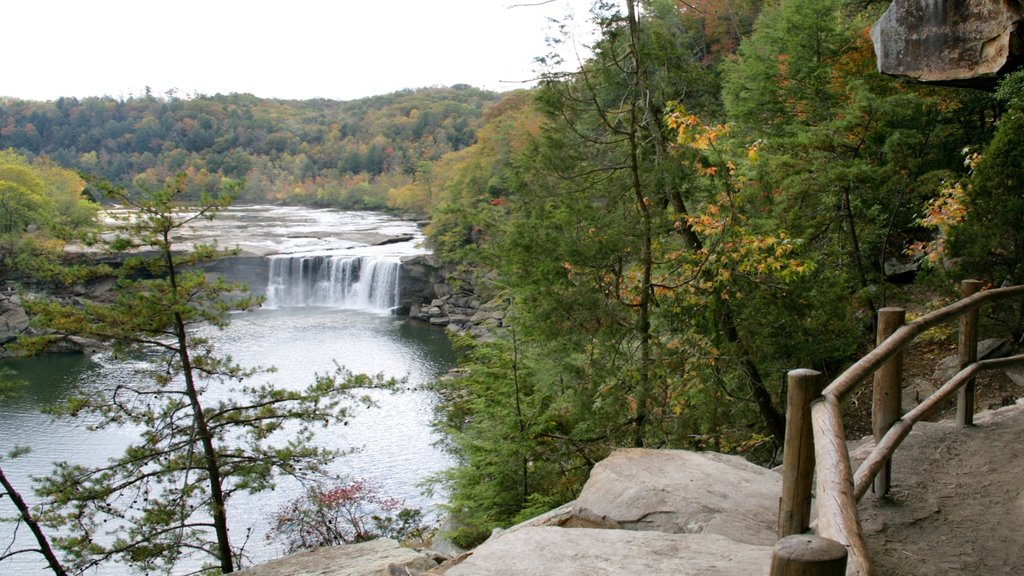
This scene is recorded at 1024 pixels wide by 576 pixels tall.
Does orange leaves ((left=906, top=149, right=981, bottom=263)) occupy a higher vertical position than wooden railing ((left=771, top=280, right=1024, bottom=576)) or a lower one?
higher

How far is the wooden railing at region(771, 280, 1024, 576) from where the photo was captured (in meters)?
1.56

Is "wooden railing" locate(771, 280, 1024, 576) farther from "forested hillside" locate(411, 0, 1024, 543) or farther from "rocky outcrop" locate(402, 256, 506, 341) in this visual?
"rocky outcrop" locate(402, 256, 506, 341)

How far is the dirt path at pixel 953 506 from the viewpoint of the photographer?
3.12 metres

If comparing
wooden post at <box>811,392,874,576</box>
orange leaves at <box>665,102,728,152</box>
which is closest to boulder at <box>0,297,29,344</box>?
orange leaves at <box>665,102,728,152</box>

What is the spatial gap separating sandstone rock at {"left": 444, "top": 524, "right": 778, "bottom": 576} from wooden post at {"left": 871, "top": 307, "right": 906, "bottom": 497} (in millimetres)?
797

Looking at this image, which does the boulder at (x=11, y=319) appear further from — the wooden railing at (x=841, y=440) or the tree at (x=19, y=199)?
the wooden railing at (x=841, y=440)

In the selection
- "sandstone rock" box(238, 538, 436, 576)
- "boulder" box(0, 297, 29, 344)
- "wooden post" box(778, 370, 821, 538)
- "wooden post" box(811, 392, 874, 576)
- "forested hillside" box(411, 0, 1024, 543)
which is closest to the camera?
"wooden post" box(811, 392, 874, 576)

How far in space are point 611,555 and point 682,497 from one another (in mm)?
1371

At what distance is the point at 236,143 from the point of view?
3462 inches

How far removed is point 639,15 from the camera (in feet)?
25.6

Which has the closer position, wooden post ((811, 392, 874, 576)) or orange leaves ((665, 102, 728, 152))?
wooden post ((811, 392, 874, 576))

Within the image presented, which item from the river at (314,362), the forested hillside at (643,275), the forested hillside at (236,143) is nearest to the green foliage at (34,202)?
the river at (314,362)

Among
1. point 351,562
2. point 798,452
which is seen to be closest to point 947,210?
point 798,452

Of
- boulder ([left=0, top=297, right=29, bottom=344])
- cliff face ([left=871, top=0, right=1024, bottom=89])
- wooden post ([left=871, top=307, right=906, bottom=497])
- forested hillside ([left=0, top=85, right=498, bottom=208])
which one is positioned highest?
forested hillside ([left=0, top=85, right=498, bottom=208])
